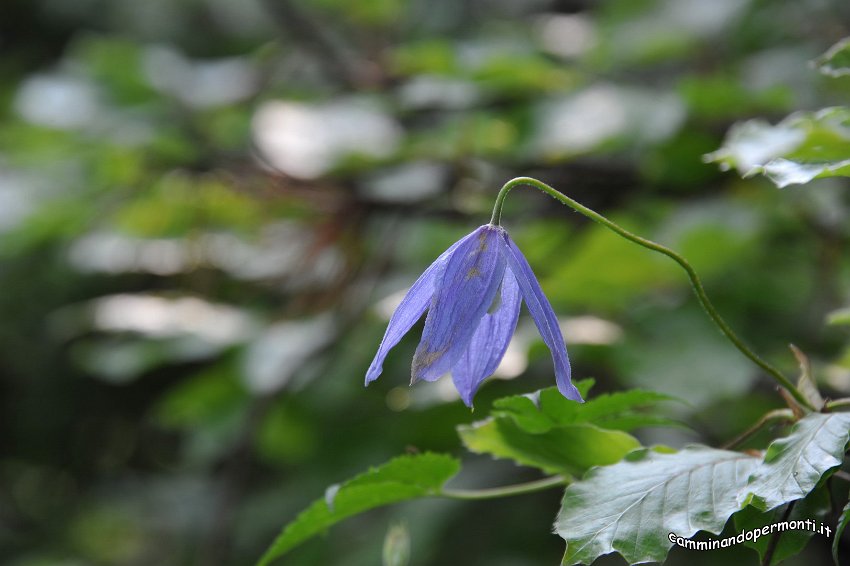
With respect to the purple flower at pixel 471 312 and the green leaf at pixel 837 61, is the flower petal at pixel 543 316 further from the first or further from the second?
the green leaf at pixel 837 61

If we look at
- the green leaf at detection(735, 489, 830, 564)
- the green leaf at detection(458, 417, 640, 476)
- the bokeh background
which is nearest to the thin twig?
the green leaf at detection(735, 489, 830, 564)

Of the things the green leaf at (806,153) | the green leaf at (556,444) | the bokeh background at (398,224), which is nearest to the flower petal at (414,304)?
the green leaf at (556,444)

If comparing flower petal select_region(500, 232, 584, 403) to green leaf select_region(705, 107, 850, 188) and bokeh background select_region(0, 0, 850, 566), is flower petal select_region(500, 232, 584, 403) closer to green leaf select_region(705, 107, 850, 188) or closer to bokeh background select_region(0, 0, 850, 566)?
green leaf select_region(705, 107, 850, 188)

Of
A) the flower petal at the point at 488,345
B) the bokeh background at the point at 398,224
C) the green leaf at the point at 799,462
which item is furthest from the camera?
the bokeh background at the point at 398,224

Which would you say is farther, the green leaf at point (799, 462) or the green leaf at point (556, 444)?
the green leaf at point (556, 444)

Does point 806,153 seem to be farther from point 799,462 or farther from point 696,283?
point 799,462

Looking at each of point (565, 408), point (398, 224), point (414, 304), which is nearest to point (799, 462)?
point (565, 408)
